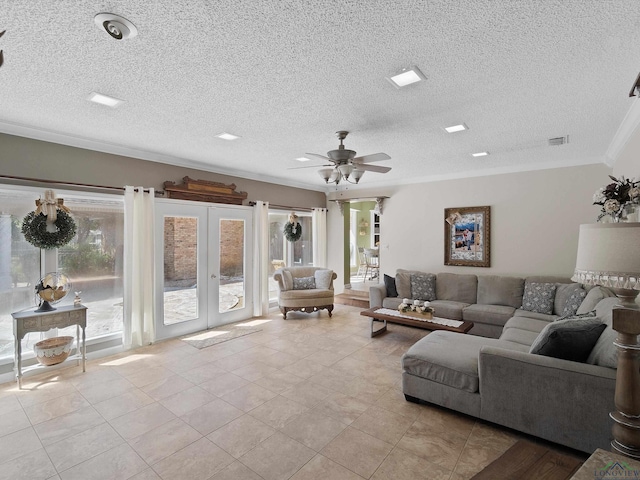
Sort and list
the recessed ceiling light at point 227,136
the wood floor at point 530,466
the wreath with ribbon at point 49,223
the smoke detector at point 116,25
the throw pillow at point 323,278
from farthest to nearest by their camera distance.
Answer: the throw pillow at point 323,278, the recessed ceiling light at point 227,136, the wreath with ribbon at point 49,223, the smoke detector at point 116,25, the wood floor at point 530,466

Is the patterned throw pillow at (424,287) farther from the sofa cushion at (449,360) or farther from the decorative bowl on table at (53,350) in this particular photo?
the decorative bowl on table at (53,350)

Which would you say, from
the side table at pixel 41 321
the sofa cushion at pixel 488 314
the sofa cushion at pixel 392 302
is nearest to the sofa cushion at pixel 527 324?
the sofa cushion at pixel 488 314

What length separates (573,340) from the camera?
230 centimetres

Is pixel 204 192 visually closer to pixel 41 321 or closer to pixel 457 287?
pixel 41 321

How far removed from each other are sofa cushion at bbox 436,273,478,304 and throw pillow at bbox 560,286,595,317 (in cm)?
129

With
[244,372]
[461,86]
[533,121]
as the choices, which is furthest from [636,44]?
[244,372]

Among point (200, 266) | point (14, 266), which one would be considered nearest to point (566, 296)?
point (200, 266)

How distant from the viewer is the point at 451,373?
269cm

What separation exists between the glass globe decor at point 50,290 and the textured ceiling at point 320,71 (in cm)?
161

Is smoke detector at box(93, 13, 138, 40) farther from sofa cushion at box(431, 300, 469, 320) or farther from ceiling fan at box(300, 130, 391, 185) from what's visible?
sofa cushion at box(431, 300, 469, 320)

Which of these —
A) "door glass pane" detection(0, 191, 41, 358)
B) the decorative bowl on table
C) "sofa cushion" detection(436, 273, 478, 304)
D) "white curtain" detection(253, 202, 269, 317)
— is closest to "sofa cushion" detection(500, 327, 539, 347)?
"sofa cushion" detection(436, 273, 478, 304)

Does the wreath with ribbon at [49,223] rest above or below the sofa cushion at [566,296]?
above

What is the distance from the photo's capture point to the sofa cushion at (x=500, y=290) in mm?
4949

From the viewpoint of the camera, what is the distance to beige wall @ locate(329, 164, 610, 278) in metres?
4.91
